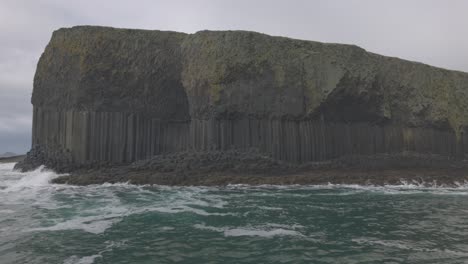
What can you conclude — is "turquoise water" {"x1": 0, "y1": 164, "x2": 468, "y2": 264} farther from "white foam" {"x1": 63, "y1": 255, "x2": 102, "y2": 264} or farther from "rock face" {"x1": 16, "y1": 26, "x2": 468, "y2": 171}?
"rock face" {"x1": 16, "y1": 26, "x2": 468, "y2": 171}

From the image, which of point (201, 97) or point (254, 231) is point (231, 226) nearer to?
point (254, 231)

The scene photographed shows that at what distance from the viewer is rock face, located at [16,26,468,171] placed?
82.0 ft

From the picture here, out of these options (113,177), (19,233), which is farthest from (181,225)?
(113,177)

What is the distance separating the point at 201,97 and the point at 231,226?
14.6 metres

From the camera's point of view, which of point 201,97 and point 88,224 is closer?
point 88,224

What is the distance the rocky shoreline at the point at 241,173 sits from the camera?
2244 centimetres

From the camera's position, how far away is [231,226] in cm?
1166

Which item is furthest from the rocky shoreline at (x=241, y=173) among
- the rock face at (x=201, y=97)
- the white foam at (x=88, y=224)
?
the white foam at (x=88, y=224)

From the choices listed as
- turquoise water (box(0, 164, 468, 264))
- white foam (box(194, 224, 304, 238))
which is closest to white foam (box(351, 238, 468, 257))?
turquoise water (box(0, 164, 468, 264))

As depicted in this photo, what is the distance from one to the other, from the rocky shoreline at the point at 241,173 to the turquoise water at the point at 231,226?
10.1 feet

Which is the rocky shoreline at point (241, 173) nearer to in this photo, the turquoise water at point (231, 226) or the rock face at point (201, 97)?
the rock face at point (201, 97)

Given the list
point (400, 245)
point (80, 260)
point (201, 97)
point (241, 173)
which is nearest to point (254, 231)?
point (400, 245)

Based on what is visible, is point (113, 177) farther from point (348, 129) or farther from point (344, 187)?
point (348, 129)

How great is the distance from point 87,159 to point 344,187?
1404 cm
